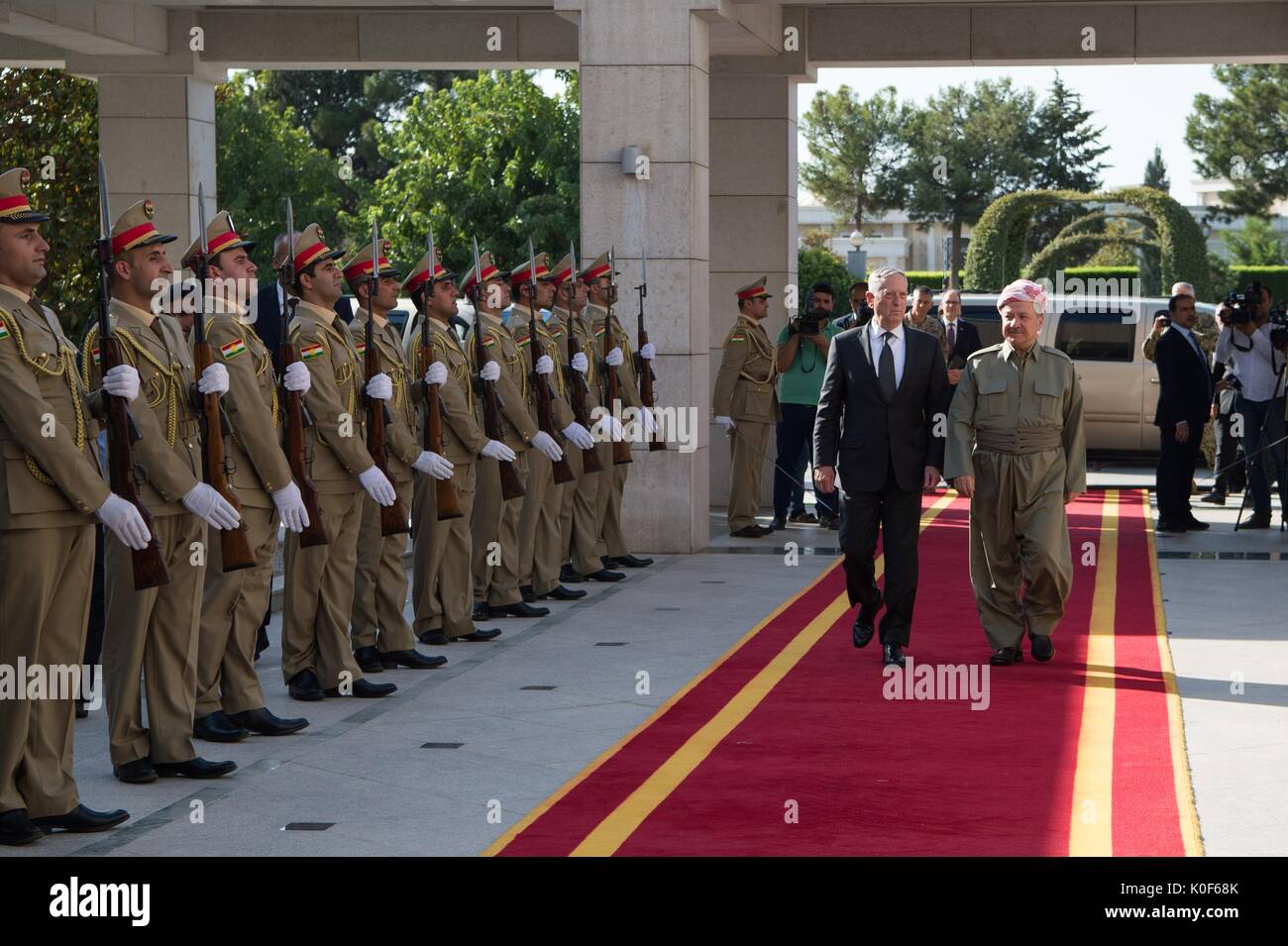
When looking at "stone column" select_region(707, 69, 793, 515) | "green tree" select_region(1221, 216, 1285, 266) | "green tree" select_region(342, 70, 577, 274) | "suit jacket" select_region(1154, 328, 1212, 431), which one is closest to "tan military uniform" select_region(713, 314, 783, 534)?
"stone column" select_region(707, 69, 793, 515)

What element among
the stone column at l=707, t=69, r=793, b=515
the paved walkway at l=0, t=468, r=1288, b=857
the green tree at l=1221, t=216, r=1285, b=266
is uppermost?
the green tree at l=1221, t=216, r=1285, b=266

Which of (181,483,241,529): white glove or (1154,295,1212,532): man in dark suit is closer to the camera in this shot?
(181,483,241,529): white glove

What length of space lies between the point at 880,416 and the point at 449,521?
7.87ft

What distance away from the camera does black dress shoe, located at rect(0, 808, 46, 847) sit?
20.7 ft

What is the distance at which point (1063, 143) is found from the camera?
237 feet

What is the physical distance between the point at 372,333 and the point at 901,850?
163 inches

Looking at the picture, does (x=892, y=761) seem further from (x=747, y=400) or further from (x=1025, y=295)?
(x=747, y=400)

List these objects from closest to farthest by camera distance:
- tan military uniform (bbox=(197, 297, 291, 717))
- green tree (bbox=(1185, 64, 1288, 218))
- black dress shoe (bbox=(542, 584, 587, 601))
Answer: tan military uniform (bbox=(197, 297, 291, 717)) < black dress shoe (bbox=(542, 584, 587, 601)) < green tree (bbox=(1185, 64, 1288, 218))

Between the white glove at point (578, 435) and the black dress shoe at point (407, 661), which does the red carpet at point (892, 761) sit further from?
the white glove at point (578, 435)

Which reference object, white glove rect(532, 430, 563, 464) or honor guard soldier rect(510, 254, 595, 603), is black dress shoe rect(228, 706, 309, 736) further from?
honor guard soldier rect(510, 254, 595, 603)

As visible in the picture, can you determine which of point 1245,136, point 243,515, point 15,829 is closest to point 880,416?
point 243,515

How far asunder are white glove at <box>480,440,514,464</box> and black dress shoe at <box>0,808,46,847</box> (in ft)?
14.4

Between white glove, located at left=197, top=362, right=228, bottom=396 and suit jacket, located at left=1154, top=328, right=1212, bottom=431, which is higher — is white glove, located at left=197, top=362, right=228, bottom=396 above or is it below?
above

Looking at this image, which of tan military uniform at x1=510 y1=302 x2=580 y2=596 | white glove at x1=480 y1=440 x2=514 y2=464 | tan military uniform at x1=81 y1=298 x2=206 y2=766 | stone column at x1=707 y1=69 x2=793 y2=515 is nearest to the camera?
tan military uniform at x1=81 y1=298 x2=206 y2=766
